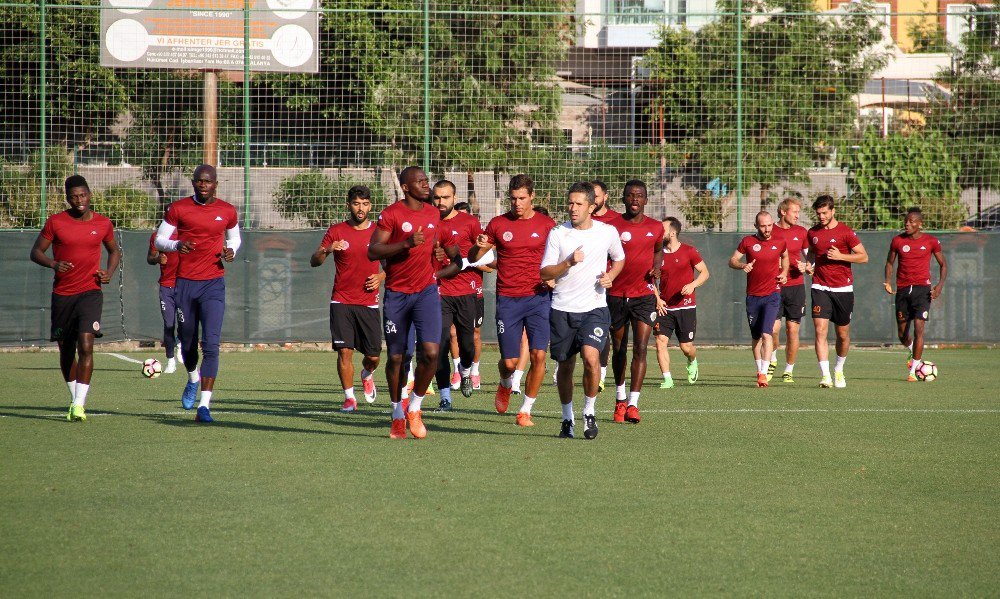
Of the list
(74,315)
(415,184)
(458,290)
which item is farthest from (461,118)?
(415,184)

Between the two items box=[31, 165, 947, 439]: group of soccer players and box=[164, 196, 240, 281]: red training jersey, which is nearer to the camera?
box=[31, 165, 947, 439]: group of soccer players

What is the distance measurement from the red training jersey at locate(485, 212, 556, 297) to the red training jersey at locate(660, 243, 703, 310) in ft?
16.8

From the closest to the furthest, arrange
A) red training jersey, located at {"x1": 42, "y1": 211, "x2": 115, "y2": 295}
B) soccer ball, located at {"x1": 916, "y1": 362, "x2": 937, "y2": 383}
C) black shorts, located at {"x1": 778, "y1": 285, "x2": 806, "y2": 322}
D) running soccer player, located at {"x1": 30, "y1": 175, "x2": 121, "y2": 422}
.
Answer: running soccer player, located at {"x1": 30, "y1": 175, "x2": 121, "y2": 422} < red training jersey, located at {"x1": 42, "y1": 211, "x2": 115, "y2": 295} < soccer ball, located at {"x1": 916, "y1": 362, "x2": 937, "y2": 383} < black shorts, located at {"x1": 778, "y1": 285, "x2": 806, "y2": 322}

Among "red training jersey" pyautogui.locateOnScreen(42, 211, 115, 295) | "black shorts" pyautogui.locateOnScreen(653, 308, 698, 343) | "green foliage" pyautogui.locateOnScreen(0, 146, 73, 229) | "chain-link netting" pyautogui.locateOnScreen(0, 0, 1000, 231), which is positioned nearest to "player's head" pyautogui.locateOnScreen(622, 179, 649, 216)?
"black shorts" pyautogui.locateOnScreen(653, 308, 698, 343)

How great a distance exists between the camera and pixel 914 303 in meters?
17.4

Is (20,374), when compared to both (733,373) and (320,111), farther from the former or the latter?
(733,373)

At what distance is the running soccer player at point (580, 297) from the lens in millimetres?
10312

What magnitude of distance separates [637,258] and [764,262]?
4.83 m

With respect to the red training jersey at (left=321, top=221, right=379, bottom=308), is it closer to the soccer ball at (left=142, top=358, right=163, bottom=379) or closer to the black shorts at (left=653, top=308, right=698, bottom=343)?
the soccer ball at (left=142, top=358, right=163, bottom=379)

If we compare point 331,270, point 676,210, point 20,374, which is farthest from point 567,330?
point 676,210

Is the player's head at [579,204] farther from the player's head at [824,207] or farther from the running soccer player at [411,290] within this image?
the player's head at [824,207]

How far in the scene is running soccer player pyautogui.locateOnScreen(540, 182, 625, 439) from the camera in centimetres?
1031

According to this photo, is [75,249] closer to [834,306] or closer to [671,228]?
[671,228]

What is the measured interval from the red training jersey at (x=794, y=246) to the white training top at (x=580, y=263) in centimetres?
665
